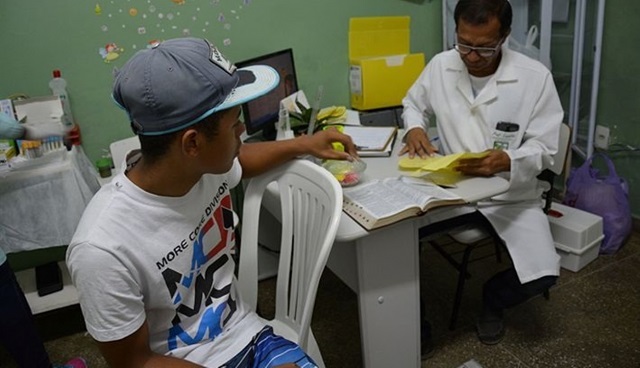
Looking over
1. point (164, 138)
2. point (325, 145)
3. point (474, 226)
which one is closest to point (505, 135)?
point (474, 226)

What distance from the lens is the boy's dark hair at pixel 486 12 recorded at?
1636 mm

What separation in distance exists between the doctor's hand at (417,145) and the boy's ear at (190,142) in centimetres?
101

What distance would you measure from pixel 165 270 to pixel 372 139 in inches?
46.5

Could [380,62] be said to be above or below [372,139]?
above

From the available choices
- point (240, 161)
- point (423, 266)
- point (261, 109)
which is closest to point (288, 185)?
point (240, 161)

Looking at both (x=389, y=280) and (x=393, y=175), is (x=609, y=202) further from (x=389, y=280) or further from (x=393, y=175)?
(x=389, y=280)

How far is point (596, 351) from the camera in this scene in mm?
1807

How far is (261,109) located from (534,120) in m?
1.14

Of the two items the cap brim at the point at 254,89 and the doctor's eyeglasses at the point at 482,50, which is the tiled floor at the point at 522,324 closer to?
the doctor's eyeglasses at the point at 482,50

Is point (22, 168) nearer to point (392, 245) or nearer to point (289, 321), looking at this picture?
point (289, 321)

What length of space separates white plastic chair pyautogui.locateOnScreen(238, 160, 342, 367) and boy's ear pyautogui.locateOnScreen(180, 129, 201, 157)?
34cm

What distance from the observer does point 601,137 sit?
2.59 metres

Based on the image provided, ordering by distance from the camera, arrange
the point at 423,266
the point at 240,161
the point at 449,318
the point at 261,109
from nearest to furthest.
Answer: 1. the point at 240,161
2. the point at 449,318
3. the point at 261,109
4. the point at 423,266

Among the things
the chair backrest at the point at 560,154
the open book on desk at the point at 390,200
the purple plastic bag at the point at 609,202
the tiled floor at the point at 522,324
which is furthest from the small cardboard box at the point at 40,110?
the purple plastic bag at the point at 609,202
